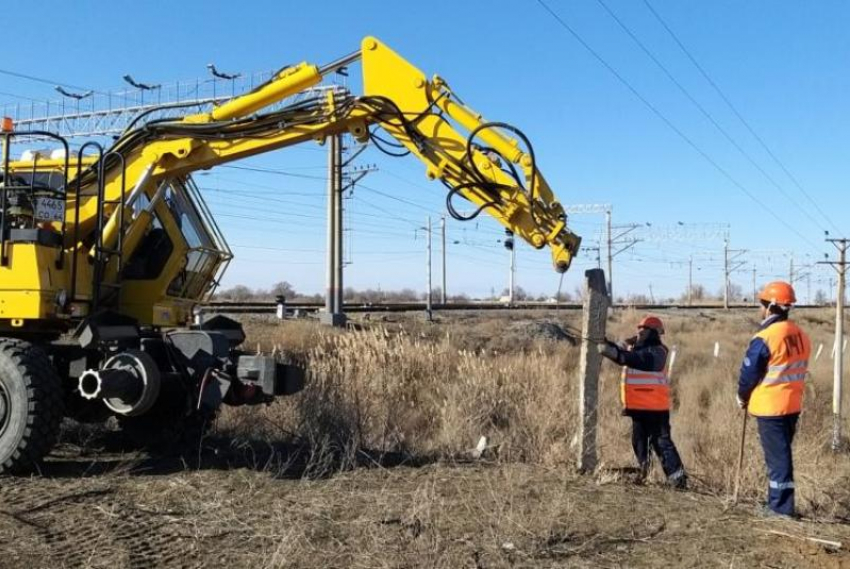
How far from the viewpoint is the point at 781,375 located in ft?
21.6

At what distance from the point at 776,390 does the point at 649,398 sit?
175cm

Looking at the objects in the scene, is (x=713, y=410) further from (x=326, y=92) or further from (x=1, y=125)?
(x=1, y=125)

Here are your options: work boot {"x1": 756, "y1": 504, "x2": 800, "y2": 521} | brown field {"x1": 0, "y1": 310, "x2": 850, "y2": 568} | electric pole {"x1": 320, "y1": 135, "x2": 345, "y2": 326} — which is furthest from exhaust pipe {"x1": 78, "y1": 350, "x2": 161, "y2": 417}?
electric pole {"x1": 320, "y1": 135, "x2": 345, "y2": 326}

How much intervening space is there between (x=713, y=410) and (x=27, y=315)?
36.5ft

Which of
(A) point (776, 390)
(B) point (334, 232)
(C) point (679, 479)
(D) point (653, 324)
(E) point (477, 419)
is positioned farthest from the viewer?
(B) point (334, 232)

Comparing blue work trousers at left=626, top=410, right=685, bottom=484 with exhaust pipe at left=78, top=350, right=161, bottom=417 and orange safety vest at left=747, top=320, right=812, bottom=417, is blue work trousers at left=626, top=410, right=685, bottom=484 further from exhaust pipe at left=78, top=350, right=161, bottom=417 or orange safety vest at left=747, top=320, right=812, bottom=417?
exhaust pipe at left=78, top=350, right=161, bottom=417

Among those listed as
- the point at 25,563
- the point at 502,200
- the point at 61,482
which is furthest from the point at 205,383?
the point at 502,200

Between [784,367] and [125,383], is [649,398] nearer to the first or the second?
[784,367]

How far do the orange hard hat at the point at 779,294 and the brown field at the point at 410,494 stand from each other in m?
1.75

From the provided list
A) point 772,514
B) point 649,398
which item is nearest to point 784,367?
point 772,514

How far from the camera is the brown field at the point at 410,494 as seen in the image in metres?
5.19

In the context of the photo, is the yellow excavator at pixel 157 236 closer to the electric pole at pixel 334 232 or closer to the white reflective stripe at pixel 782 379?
the white reflective stripe at pixel 782 379

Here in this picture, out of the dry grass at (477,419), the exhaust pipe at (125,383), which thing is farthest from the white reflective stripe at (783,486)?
the exhaust pipe at (125,383)

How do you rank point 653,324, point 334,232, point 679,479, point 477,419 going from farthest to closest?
point 334,232
point 477,419
point 653,324
point 679,479
